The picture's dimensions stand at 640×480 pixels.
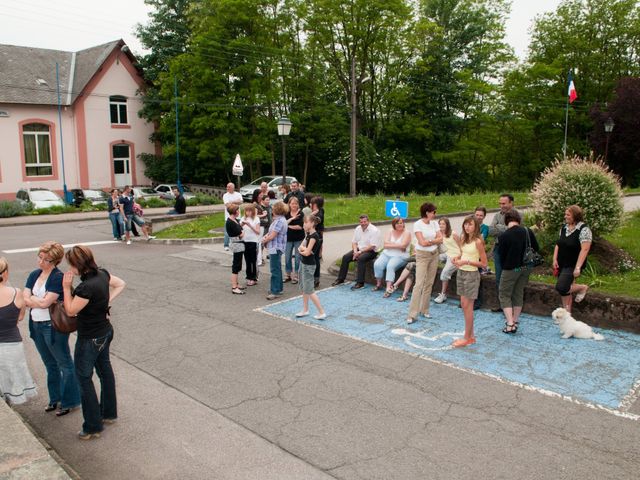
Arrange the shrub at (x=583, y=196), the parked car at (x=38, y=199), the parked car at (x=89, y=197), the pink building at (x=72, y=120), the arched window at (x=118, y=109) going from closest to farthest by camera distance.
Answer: the shrub at (x=583, y=196)
the parked car at (x=38, y=199)
the parked car at (x=89, y=197)
the pink building at (x=72, y=120)
the arched window at (x=118, y=109)

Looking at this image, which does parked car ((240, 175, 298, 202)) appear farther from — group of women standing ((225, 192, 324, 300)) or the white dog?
the white dog

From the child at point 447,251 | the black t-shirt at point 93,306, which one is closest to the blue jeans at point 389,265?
the child at point 447,251

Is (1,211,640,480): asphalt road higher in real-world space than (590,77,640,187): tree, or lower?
lower

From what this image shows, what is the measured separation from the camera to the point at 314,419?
571 cm

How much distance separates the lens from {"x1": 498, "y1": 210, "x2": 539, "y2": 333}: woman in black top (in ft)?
25.7

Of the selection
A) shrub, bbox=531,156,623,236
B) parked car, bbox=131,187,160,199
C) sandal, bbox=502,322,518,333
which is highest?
shrub, bbox=531,156,623,236

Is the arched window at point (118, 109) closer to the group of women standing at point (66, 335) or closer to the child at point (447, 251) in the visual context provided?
the child at point (447, 251)

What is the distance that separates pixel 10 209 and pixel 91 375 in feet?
80.1

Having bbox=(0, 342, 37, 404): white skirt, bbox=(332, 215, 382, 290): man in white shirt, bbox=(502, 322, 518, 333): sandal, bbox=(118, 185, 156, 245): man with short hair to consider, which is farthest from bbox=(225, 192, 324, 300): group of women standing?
bbox=(118, 185, 156, 245): man with short hair

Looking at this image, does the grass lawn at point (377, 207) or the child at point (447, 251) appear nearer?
the child at point (447, 251)

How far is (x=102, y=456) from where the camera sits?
5.06 m

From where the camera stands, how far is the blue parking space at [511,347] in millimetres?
6441

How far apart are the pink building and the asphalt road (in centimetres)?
3202

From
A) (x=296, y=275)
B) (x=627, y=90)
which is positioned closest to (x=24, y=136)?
(x=296, y=275)
